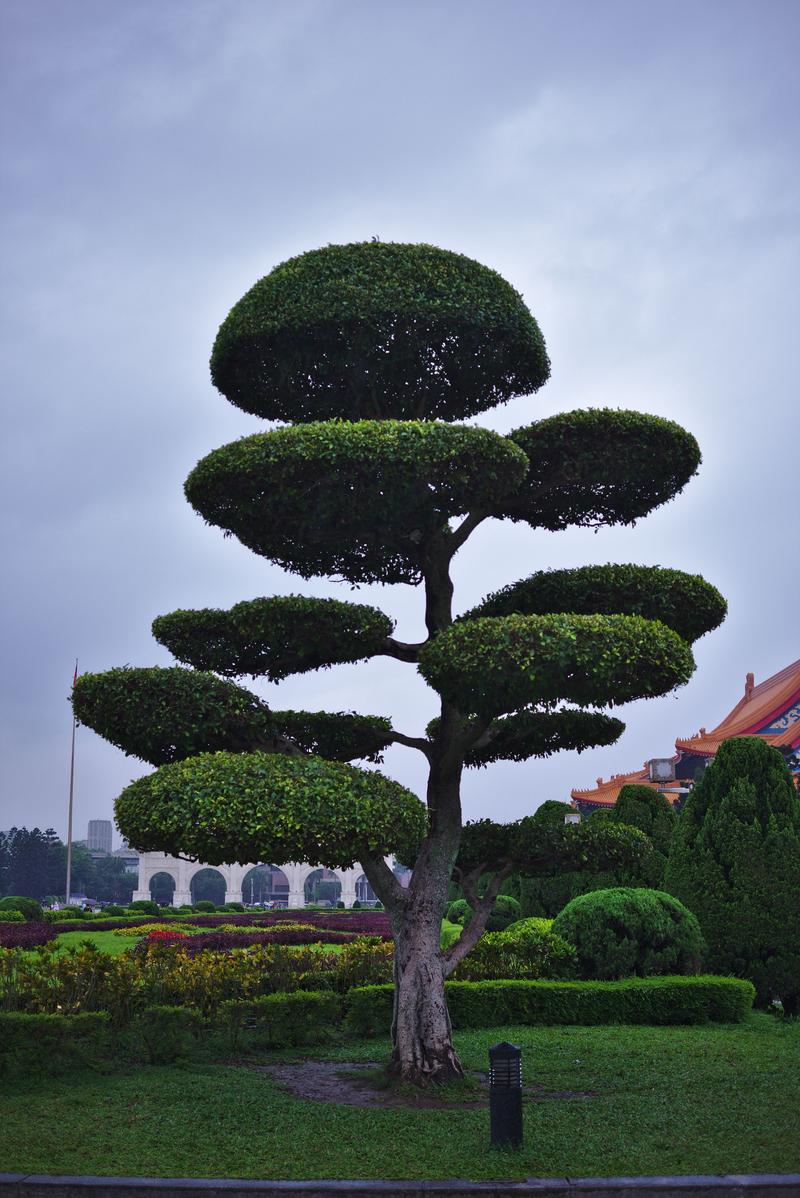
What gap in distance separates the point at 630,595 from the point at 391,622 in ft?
7.19

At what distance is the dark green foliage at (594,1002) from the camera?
527 inches

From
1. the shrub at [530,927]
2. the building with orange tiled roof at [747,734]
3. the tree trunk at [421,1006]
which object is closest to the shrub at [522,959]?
the shrub at [530,927]

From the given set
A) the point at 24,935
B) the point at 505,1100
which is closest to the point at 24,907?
the point at 24,935

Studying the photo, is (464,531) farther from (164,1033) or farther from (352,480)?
(164,1033)

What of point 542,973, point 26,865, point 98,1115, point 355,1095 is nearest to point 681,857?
point 542,973

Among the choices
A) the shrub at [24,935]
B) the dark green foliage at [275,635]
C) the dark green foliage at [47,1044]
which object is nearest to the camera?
the dark green foliage at [275,635]

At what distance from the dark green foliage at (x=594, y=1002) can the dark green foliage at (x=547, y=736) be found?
396 centimetres

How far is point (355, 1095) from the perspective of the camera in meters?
9.40

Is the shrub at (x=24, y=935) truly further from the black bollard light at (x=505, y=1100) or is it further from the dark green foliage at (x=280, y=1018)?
the black bollard light at (x=505, y=1100)

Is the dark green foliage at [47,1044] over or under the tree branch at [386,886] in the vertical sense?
under

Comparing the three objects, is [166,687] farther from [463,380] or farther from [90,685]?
[463,380]

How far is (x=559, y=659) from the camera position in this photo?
8.05 metres

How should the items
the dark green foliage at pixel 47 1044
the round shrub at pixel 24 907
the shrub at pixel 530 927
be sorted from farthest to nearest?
the round shrub at pixel 24 907 < the shrub at pixel 530 927 < the dark green foliage at pixel 47 1044

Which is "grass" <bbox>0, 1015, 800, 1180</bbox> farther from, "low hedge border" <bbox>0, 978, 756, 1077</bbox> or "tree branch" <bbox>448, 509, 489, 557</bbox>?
"tree branch" <bbox>448, 509, 489, 557</bbox>
